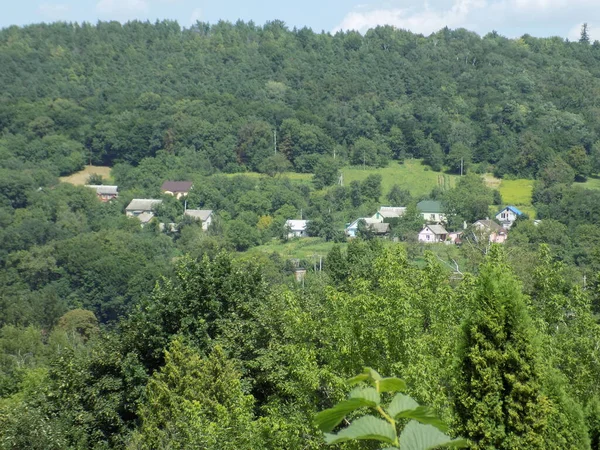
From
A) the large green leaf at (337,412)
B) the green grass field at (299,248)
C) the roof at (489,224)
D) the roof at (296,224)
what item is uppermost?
the large green leaf at (337,412)

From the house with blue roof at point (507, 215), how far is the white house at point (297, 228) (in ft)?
45.5

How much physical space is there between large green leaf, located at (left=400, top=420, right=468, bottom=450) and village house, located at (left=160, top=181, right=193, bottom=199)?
73.7m

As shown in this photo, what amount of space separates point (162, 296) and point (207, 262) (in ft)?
4.05

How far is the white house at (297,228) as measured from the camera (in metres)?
66.6

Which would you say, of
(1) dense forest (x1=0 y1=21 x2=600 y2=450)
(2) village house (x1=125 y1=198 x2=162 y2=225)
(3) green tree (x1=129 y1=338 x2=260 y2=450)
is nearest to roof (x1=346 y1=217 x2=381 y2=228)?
(1) dense forest (x1=0 y1=21 x2=600 y2=450)

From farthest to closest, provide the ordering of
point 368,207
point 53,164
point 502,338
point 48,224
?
point 53,164, point 368,207, point 48,224, point 502,338

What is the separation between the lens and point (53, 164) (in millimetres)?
83250

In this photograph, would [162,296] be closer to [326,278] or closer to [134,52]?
[326,278]

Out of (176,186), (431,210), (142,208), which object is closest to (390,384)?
(431,210)

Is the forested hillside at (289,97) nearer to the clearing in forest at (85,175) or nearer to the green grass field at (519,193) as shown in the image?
the clearing in forest at (85,175)

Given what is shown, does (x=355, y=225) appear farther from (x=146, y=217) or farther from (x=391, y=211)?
(x=146, y=217)

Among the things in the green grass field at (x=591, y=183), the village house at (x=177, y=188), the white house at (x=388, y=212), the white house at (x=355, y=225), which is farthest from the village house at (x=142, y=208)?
the green grass field at (x=591, y=183)

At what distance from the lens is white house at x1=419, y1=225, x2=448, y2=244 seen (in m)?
62.5

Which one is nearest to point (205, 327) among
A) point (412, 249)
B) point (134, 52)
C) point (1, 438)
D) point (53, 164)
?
point (1, 438)
